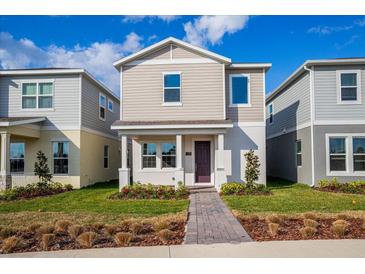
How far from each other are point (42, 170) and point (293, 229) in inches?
474

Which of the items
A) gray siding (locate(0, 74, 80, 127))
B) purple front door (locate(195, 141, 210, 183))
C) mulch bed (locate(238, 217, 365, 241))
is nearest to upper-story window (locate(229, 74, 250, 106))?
purple front door (locate(195, 141, 210, 183))

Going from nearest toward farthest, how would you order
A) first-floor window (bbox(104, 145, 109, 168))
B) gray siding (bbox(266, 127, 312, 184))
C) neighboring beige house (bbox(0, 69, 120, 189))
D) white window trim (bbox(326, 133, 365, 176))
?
white window trim (bbox(326, 133, 365, 176)) < gray siding (bbox(266, 127, 312, 184)) < neighboring beige house (bbox(0, 69, 120, 189)) < first-floor window (bbox(104, 145, 109, 168))

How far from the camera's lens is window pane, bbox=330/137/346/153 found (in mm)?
14742

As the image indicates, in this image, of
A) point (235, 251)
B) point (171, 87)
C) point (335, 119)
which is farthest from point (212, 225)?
point (335, 119)

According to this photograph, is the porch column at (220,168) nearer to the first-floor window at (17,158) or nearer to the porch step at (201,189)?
the porch step at (201,189)

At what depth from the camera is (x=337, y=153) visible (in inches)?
580

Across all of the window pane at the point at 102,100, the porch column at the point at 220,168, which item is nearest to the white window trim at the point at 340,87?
the porch column at the point at 220,168

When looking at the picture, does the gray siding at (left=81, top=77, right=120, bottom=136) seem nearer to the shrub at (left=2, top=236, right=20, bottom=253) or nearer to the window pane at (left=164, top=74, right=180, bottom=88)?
the window pane at (left=164, top=74, right=180, bottom=88)

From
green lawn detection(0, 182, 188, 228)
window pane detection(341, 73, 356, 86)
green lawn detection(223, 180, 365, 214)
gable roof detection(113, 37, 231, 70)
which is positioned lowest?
green lawn detection(0, 182, 188, 228)

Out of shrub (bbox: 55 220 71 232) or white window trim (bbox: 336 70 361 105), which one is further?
white window trim (bbox: 336 70 361 105)

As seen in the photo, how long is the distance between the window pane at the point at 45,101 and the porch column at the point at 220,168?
883 cm

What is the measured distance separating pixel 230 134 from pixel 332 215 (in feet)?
24.1

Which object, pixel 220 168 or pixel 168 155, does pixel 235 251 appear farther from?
pixel 168 155

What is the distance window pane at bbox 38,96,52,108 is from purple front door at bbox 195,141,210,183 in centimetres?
775
